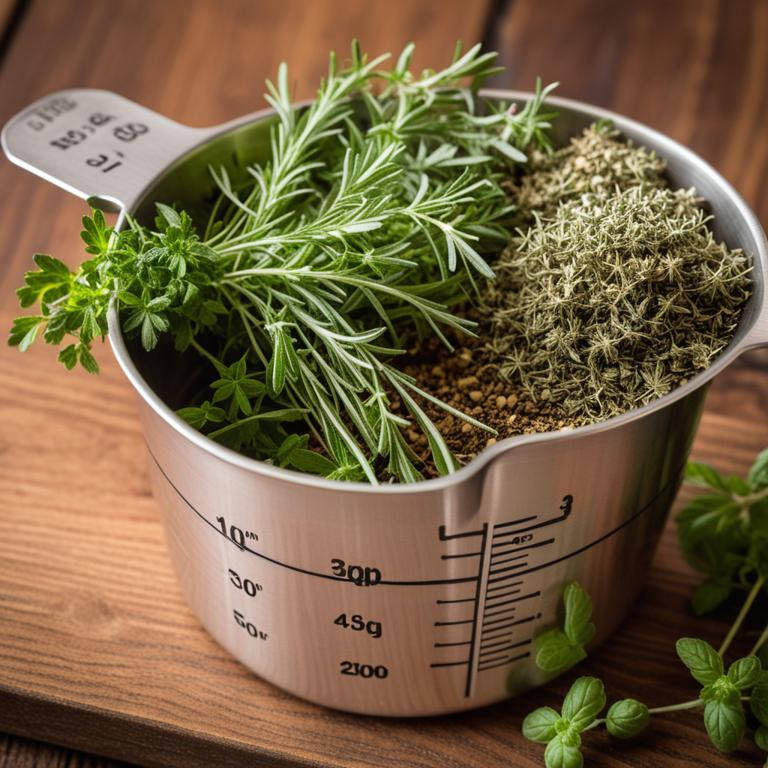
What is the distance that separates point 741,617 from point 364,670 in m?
0.31

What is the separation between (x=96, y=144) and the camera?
0.91m

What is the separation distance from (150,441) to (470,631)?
257 millimetres

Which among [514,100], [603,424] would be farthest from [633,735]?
[514,100]

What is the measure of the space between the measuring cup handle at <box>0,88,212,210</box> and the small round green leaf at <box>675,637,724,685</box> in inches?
20.3

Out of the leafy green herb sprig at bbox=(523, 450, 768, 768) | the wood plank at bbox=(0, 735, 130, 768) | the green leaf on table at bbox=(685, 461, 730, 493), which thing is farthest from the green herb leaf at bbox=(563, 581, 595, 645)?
the wood plank at bbox=(0, 735, 130, 768)

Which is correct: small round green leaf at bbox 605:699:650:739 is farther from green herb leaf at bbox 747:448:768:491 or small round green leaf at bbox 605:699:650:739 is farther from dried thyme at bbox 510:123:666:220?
dried thyme at bbox 510:123:666:220

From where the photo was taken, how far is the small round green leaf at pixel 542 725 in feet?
2.59

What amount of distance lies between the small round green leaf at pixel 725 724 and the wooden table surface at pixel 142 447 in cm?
5

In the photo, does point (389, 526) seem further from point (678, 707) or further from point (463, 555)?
point (678, 707)

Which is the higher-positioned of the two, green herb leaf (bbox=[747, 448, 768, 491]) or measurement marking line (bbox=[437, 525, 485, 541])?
measurement marking line (bbox=[437, 525, 485, 541])

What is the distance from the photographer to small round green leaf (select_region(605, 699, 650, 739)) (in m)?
0.79

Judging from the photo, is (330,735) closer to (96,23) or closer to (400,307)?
(400,307)

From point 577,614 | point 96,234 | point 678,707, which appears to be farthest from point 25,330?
point 678,707

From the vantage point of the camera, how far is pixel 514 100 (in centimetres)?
96
